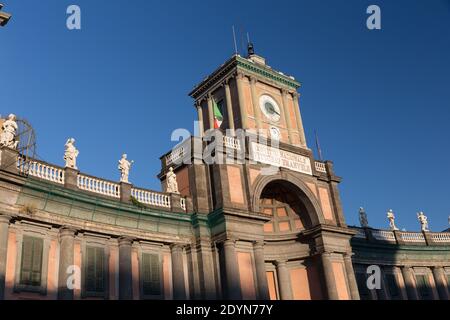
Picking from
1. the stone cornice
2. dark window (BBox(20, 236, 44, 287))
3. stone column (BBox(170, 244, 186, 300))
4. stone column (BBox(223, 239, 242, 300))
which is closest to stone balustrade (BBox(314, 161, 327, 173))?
the stone cornice

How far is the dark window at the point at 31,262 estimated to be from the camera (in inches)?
779

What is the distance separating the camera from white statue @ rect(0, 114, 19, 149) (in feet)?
66.4

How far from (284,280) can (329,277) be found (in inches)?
122

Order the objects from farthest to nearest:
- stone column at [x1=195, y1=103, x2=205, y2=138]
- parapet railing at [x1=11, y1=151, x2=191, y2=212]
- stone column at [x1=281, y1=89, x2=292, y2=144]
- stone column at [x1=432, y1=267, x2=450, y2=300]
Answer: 1. stone column at [x1=432, y1=267, x2=450, y2=300]
2. stone column at [x1=195, y1=103, x2=205, y2=138]
3. stone column at [x1=281, y1=89, x2=292, y2=144]
4. parapet railing at [x1=11, y1=151, x2=191, y2=212]

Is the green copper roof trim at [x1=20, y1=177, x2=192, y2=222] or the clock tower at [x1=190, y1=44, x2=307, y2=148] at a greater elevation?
the clock tower at [x1=190, y1=44, x2=307, y2=148]

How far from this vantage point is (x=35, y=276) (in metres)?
20.1

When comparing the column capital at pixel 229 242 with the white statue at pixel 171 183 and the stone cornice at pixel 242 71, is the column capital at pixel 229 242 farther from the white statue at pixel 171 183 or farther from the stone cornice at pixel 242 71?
the stone cornice at pixel 242 71

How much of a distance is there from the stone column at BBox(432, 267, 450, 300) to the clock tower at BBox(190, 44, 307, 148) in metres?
16.8

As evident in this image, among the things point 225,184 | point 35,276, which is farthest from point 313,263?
point 35,276

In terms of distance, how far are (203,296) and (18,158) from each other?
11298mm

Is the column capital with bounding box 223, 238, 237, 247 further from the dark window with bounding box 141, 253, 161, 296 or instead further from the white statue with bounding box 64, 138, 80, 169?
the white statue with bounding box 64, 138, 80, 169

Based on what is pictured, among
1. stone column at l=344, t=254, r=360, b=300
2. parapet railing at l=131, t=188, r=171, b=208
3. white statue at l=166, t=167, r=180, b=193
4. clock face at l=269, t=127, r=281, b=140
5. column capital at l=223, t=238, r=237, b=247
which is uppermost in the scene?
clock face at l=269, t=127, r=281, b=140

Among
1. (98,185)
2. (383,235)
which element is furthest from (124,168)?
(383,235)
